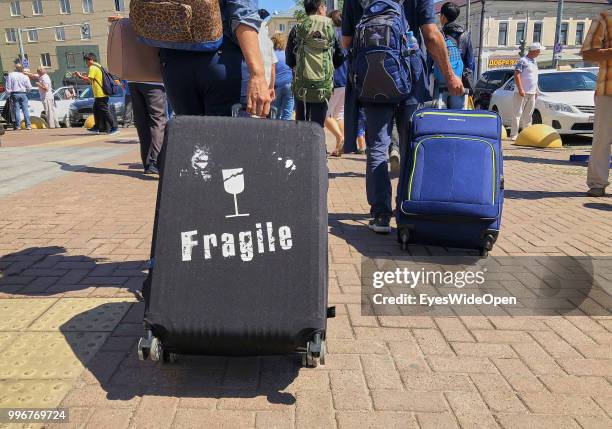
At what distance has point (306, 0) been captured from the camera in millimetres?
5473

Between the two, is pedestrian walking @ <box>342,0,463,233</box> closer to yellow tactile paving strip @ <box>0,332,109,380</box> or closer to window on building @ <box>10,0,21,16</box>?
yellow tactile paving strip @ <box>0,332,109,380</box>

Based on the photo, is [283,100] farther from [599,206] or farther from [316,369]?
[316,369]

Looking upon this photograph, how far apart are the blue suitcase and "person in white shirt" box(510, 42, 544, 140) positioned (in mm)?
7450

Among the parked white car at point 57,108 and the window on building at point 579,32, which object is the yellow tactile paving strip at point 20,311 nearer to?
the parked white car at point 57,108

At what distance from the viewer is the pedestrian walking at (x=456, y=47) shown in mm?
6078

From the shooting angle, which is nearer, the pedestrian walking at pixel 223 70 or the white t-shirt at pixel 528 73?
the pedestrian walking at pixel 223 70

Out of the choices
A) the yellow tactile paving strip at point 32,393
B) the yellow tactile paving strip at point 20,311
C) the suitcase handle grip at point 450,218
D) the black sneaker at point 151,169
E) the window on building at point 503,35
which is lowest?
the yellow tactile paving strip at point 32,393

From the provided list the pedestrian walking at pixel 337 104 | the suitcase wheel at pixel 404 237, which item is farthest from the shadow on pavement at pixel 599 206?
the pedestrian walking at pixel 337 104

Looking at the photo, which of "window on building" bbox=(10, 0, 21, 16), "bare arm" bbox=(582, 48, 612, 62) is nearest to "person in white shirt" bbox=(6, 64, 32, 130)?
"bare arm" bbox=(582, 48, 612, 62)

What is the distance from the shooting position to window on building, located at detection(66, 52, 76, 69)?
61125mm

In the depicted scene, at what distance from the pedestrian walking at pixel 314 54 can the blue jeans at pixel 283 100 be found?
1109 millimetres

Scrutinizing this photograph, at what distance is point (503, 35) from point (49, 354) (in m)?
66.2

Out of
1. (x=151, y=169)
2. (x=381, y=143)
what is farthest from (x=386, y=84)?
(x=151, y=169)

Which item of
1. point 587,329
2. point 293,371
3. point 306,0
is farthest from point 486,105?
A: point 293,371
